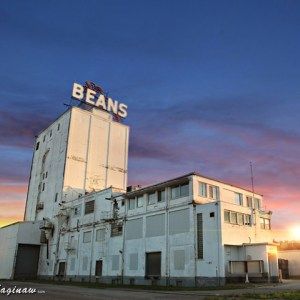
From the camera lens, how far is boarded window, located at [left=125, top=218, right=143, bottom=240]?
52.3 m

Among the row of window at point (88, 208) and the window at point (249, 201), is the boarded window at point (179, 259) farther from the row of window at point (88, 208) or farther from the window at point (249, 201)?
the row of window at point (88, 208)

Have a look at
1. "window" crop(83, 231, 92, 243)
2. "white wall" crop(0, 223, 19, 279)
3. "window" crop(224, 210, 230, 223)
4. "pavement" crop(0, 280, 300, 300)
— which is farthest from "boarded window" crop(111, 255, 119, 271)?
"white wall" crop(0, 223, 19, 279)

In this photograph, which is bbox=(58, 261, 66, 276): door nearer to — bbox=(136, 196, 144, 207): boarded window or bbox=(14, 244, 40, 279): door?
bbox=(14, 244, 40, 279): door

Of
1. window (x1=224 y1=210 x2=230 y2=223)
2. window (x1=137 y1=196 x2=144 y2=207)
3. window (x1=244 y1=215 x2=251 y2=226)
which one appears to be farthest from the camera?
window (x1=137 y1=196 x2=144 y2=207)

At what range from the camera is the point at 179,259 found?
149 feet

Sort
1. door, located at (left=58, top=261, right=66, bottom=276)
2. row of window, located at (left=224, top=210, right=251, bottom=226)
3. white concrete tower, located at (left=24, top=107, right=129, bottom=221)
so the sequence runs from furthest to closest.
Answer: white concrete tower, located at (left=24, top=107, right=129, bottom=221)
door, located at (left=58, top=261, right=66, bottom=276)
row of window, located at (left=224, top=210, right=251, bottom=226)

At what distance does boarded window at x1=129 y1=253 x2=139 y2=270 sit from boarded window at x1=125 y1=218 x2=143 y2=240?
2413 millimetres

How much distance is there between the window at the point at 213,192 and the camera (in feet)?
159

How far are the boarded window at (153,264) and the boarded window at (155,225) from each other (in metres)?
2.65

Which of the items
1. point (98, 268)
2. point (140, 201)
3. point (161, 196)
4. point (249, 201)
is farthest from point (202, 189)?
point (98, 268)

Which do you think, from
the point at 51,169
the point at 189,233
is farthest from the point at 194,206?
the point at 51,169

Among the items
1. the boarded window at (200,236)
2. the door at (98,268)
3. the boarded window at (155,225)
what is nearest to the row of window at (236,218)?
the boarded window at (200,236)

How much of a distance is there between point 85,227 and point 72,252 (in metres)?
5.56

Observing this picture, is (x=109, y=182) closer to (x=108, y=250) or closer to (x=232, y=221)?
(x=108, y=250)
